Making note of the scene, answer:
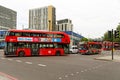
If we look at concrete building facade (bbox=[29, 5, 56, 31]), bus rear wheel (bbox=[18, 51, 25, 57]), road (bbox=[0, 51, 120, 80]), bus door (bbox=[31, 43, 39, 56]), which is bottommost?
road (bbox=[0, 51, 120, 80])

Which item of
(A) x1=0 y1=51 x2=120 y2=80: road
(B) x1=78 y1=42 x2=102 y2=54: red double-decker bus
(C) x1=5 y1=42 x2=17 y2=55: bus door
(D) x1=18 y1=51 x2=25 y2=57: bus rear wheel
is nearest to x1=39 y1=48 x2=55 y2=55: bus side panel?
(D) x1=18 y1=51 x2=25 y2=57: bus rear wheel

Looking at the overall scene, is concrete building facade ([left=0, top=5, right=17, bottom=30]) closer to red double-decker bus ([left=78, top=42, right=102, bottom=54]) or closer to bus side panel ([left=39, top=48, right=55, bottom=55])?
red double-decker bus ([left=78, top=42, right=102, bottom=54])

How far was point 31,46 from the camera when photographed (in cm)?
4175

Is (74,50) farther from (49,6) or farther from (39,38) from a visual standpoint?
(49,6)

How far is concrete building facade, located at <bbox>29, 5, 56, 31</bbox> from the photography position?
310 feet

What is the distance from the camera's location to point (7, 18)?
491 feet

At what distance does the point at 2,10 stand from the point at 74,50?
90173mm

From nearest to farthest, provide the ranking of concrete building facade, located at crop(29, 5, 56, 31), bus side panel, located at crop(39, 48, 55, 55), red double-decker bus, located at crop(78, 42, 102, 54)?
1. bus side panel, located at crop(39, 48, 55, 55)
2. red double-decker bus, located at crop(78, 42, 102, 54)
3. concrete building facade, located at crop(29, 5, 56, 31)

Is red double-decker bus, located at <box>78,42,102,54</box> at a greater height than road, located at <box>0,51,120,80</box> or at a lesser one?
greater

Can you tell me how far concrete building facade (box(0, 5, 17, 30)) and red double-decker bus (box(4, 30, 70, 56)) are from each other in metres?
99.4

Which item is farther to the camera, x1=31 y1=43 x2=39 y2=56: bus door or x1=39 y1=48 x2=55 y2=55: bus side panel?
x1=39 y1=48 x2=55 y2=55: bus side panel

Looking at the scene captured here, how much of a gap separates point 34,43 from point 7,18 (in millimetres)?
111006

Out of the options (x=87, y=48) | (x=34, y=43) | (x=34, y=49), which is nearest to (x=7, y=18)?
(x=87, y=48)

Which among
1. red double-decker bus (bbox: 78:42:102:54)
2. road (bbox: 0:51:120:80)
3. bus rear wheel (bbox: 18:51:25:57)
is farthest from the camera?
red double-decker bus (bbox: 78:42:102:54)
